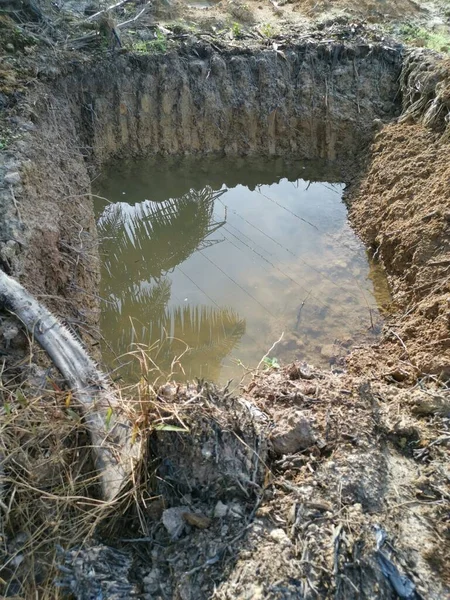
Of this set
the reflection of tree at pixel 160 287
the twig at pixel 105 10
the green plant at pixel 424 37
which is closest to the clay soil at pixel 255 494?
the reflection of tree at pixel 160 287

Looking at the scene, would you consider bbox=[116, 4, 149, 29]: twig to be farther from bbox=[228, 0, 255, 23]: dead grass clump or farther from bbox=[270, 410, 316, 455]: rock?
bbox=[270, 410, 316, 455]: rock

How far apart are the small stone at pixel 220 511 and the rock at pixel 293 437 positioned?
0.49 metres

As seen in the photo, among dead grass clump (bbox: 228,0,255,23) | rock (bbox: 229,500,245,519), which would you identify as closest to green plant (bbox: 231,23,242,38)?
dead grass clump (bbox: 228,0,255,23)

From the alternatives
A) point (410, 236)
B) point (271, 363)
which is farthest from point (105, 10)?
point (271, 363)

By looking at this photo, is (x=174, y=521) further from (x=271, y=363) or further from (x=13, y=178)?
(x=13, y=178)

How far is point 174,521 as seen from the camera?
7.96 ft

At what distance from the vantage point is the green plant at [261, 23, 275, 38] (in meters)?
7.34

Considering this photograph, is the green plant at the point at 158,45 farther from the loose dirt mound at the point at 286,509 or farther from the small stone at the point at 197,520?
the small stone at the point at 197,520

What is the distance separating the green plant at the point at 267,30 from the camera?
734 cm

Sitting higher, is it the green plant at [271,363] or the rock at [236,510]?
the rock at [236,510]

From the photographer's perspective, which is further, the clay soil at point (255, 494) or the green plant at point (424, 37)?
the green plant at point (424, 37)

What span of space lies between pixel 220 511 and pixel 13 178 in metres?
3.42

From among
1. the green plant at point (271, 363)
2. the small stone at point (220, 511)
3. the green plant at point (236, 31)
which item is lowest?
the green plant at point (271, 363)

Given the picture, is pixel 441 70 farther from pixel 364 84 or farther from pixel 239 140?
pixel 239 140
